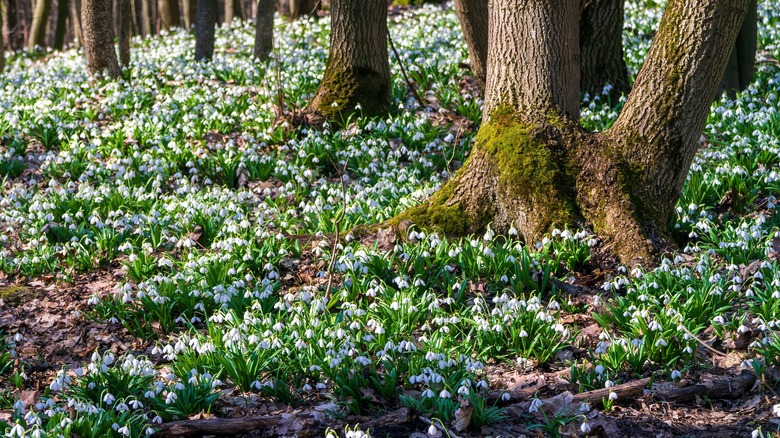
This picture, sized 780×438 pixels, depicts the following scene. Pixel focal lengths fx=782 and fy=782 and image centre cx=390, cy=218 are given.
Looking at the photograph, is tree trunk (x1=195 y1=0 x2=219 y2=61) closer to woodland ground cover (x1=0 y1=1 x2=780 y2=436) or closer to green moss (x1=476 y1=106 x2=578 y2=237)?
woodland ground cover (x1=0 y1=1 x2=780 y2=436)

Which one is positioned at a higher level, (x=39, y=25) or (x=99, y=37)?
(x=39, y=25)

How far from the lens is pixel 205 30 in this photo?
1152 centimetres

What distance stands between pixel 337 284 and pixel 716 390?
8.29 ft

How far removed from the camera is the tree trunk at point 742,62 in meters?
8.74

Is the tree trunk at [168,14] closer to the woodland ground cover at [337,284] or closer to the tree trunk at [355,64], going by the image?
the woodland ground cover at [337,284]

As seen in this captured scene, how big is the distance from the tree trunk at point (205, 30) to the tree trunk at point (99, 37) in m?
1.32

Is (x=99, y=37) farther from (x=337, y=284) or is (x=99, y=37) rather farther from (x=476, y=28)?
(x=337, y=284)

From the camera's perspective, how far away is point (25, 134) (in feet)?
29.6

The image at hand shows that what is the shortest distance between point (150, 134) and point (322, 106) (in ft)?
6.31

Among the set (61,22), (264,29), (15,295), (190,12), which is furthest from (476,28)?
(61,22)

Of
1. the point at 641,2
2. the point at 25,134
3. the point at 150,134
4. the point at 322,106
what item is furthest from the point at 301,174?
the point at 641,2

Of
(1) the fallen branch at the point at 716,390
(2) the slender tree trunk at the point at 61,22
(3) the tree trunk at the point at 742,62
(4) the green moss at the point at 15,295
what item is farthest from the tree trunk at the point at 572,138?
(2) the slender tree trunk at the point at 61,22

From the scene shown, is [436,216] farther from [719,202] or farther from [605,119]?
[605,119]

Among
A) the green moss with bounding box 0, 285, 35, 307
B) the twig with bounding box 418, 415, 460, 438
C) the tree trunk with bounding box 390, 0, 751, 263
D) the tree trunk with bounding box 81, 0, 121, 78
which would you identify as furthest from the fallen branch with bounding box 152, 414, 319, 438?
the tree trunk with bounding box 81, 0, 121, 78
